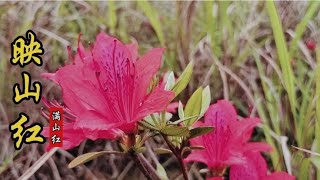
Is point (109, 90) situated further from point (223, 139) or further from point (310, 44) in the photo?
point (310, 44)

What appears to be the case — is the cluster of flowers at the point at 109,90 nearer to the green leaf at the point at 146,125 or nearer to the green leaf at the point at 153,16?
the green leaf at the point at 146,125

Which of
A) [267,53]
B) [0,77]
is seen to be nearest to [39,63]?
[0,77]

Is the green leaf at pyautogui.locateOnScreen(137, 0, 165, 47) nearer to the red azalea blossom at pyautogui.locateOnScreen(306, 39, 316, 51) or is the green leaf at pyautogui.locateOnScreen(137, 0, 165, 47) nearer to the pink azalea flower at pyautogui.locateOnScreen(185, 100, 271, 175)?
the red azalea blossom at pyautogui.locateOnScreen(306, 39, 316, 51)

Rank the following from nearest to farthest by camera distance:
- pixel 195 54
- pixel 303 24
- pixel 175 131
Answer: pixel 175 131
pixel 303 24
pixel 195 54

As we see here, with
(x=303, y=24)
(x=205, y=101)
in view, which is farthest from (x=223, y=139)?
(x=303, y=24)

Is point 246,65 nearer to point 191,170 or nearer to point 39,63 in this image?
point 191,170

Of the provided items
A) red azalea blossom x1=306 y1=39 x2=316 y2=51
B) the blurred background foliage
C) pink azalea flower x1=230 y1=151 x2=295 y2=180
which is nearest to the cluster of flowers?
pink azalea flower x1=230 y1=151 x2=295 y2=180

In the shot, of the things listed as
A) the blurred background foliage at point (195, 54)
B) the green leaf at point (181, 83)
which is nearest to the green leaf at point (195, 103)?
the green leaf at point (181, 83)
